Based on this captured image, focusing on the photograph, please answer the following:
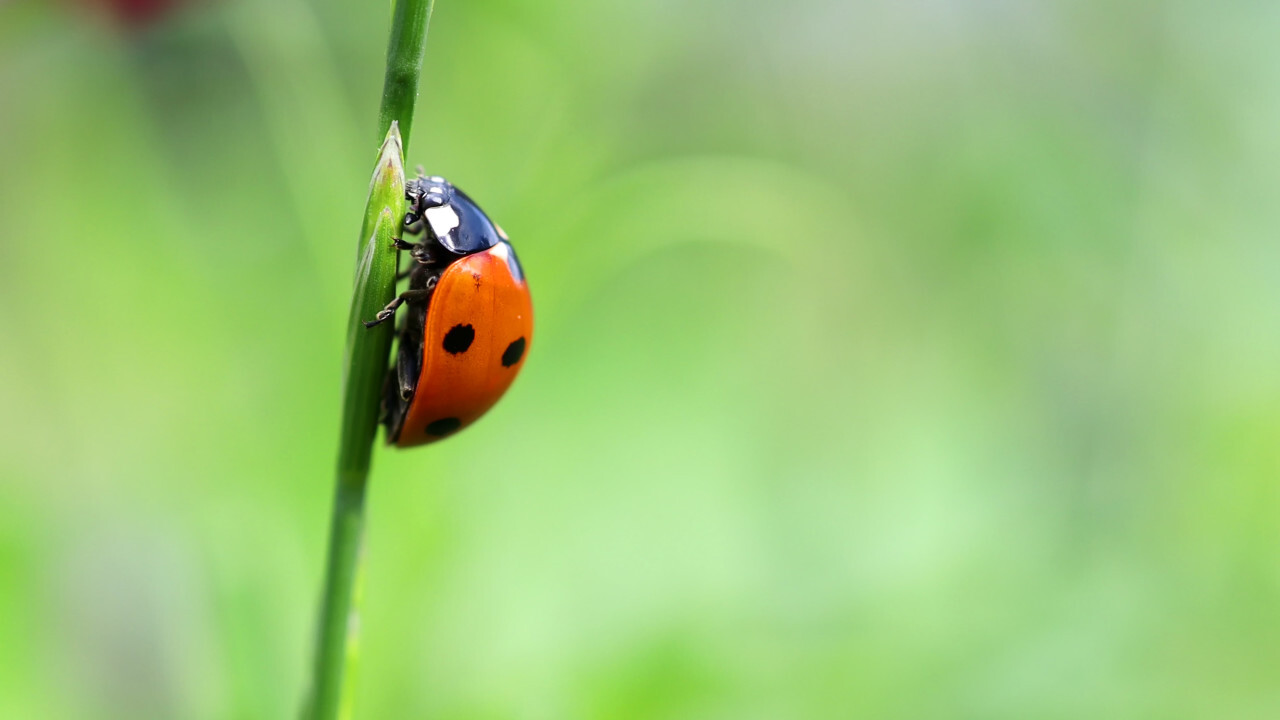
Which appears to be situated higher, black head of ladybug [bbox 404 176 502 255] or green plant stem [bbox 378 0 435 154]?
black head of ladybug [bbox 404 176 502 255]

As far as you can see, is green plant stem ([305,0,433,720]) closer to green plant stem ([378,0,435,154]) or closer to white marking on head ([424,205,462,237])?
green plant stem ([378,0,435,154])

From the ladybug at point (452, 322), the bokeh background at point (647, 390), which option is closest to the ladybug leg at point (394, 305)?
the ladybug at point (452, 322)

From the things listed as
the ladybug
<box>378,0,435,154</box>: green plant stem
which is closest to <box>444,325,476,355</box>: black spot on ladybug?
the ladybug

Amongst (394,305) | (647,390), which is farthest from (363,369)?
(647,390)

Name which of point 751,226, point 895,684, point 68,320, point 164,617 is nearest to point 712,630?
point 895,684

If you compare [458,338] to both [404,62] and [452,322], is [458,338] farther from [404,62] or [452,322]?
[404,62]

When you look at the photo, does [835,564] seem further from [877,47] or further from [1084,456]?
[877,47]

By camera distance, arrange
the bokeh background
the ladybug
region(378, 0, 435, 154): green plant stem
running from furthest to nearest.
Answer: the bokeh background
the ladybug
region(378, 0, 435, 154): green plant stem
